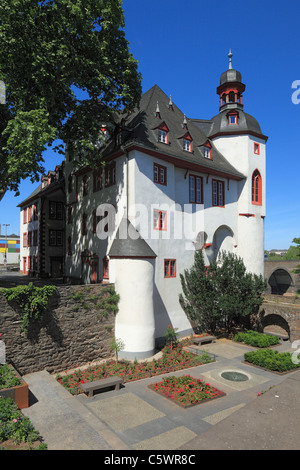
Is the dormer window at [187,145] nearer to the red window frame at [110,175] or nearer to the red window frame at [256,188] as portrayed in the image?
the red window frame at [110,175]

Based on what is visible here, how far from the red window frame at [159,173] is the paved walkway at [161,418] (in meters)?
11.6

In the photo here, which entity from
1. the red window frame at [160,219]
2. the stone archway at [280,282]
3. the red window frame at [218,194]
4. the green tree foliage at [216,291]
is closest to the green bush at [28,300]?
the red window frame at [160,219]

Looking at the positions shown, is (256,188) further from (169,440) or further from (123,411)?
(169,440)

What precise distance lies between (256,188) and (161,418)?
68.5 feet

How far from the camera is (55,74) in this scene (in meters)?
15.9

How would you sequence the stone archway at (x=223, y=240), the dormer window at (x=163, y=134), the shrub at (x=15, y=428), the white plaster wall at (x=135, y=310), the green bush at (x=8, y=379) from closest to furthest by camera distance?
the shrub at (x=15, y=428) → the green bush at (x=8, y=379) → the white plaster wall at (x=135, y=310) → the dormer window at (x=163, y=134) → the stone archway at (x=223, y=240)

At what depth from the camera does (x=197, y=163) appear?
71.1ft

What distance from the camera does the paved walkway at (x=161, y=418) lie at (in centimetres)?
846

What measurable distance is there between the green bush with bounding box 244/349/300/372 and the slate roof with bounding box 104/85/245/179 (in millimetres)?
12577

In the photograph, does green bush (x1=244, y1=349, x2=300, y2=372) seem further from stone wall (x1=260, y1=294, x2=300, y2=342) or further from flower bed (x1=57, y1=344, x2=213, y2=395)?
stone wall (x1=260, y1=294, x2=300, y2=342)

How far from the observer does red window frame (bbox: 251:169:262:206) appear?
86.7 ft
